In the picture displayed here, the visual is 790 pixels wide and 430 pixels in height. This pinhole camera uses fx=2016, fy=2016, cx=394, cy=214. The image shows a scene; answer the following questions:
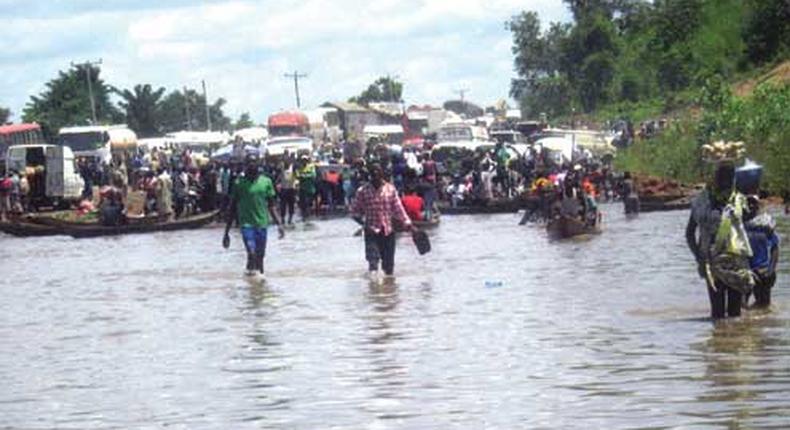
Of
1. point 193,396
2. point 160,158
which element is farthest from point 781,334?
point 160,158

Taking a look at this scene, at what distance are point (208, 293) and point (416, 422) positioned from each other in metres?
11.9

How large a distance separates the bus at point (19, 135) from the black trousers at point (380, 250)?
49.9m

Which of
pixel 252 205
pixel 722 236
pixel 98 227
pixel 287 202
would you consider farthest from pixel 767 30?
pixel 722 236

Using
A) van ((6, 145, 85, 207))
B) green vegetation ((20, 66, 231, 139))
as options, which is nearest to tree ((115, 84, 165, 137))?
green vegetation ((20, 66, 231, 139))

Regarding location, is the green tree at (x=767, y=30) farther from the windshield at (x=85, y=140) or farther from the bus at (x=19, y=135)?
the bus at (x=19, y=135)

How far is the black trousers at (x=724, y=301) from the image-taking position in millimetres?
15492

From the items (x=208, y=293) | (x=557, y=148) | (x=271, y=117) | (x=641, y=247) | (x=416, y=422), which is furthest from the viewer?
Result: (x=271, y=117)

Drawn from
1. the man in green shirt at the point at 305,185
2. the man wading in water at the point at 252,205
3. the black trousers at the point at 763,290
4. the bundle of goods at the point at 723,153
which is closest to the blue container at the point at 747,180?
the bundle of goods at the point at 723,153

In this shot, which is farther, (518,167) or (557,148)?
(557,148)

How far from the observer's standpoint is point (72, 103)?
11169 cm

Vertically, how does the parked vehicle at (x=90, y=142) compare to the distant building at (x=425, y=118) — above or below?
above

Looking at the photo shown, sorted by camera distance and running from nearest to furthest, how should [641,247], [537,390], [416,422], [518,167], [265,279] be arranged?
[416,422]
[537,390]
[265,279]
[641,247]
[518,167]

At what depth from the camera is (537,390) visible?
12477mm

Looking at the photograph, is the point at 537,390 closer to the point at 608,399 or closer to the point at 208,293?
the point at 608,399
